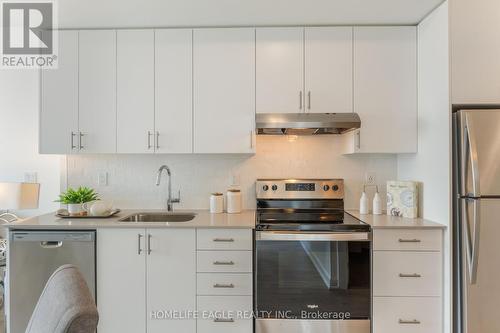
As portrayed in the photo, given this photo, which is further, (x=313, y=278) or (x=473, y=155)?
(x=313, y=278)

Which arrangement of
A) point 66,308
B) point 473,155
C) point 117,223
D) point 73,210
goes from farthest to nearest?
point 73,210
point 117,223
point 473,155
point 66,308

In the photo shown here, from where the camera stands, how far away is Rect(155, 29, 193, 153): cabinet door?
8.07ft

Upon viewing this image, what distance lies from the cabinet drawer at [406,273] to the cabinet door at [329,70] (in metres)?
1.12

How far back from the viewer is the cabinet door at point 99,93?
2.48m

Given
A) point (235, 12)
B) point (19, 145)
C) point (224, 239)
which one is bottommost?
point (224, 239)

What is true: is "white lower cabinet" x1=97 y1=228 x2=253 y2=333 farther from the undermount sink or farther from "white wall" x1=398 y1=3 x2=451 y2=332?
"white wall" x1=398 y1=3 x2=451 y2=332

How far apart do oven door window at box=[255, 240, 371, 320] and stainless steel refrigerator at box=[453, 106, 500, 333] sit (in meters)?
0.58

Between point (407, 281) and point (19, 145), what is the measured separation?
11.3 ft

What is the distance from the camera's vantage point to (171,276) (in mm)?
2135

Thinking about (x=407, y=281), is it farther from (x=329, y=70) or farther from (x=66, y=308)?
(x=66, y=308)

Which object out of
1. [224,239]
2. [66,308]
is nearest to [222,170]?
[224,239]

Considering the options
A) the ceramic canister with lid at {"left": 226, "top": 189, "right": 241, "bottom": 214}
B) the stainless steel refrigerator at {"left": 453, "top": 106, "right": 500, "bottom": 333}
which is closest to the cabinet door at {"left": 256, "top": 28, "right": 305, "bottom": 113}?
the ceramic canister with lid at {"left": 226, "top": 189, "right": 241, "bottom": 214}

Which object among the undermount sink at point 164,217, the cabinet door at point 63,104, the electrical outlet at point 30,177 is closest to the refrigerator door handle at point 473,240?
the undermount sink at point 164,217

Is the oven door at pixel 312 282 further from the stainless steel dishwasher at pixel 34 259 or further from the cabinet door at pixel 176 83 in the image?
the stainless steel dishwasher at pixel 34 259
